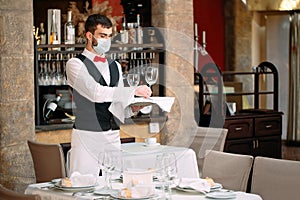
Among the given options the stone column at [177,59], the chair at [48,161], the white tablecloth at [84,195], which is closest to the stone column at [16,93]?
the chair at [48,161]

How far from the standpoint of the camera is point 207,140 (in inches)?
292

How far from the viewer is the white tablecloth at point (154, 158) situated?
21.6ft

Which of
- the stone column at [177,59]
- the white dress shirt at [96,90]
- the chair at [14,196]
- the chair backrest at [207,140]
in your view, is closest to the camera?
the chair at [14,196]

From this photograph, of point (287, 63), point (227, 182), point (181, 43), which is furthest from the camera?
point (287, 63)

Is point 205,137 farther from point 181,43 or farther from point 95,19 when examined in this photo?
point 95,19

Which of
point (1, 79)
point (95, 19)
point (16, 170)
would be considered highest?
point (95, 19)

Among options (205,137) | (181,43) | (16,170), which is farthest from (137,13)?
(16,170)

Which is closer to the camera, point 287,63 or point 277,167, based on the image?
point 277,167

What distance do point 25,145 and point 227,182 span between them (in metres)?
2.48

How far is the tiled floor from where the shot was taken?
1108 centimetres

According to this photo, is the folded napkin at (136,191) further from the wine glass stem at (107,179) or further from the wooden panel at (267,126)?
the wooden panel at (267,126)

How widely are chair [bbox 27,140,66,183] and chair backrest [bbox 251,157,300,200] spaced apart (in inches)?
72.4

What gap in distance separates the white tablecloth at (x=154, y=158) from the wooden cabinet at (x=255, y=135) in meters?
2.08

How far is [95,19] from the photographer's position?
18.3ft
